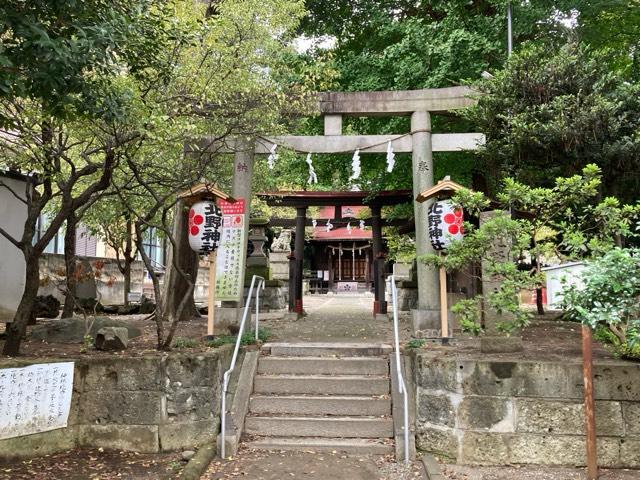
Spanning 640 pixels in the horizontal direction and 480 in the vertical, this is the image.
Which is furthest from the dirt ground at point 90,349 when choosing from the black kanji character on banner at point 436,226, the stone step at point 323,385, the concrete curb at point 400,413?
the black kanji character on banner at point 436,226

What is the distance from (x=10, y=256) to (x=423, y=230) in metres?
9.02

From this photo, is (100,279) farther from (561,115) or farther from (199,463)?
(561,115)

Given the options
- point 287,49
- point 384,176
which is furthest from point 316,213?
point 287,49

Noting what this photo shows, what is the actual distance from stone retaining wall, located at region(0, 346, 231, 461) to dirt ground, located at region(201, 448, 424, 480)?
0.74 meters

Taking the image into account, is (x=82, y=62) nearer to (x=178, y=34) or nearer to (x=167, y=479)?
(x=178, y=34)

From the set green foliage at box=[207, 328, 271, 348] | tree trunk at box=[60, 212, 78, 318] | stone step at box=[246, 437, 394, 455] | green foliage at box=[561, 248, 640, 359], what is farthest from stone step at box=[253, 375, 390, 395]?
tree trunk at box=[60, 212, 78, 318]

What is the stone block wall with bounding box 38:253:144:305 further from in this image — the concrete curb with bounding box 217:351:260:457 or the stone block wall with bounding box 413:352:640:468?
the stone block wall with bounding box 413:352:640:468

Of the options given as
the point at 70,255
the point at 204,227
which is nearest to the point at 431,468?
the point at 204,227

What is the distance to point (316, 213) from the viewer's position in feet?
87.8

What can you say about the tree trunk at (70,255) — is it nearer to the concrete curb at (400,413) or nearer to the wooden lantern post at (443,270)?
the concrete curb at (400,413)

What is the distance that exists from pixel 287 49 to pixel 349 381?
748cm

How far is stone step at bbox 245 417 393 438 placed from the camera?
19.9 feet

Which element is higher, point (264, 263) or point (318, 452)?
point (264, 263)

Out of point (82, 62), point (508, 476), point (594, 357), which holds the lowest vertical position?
point (508, 476)
